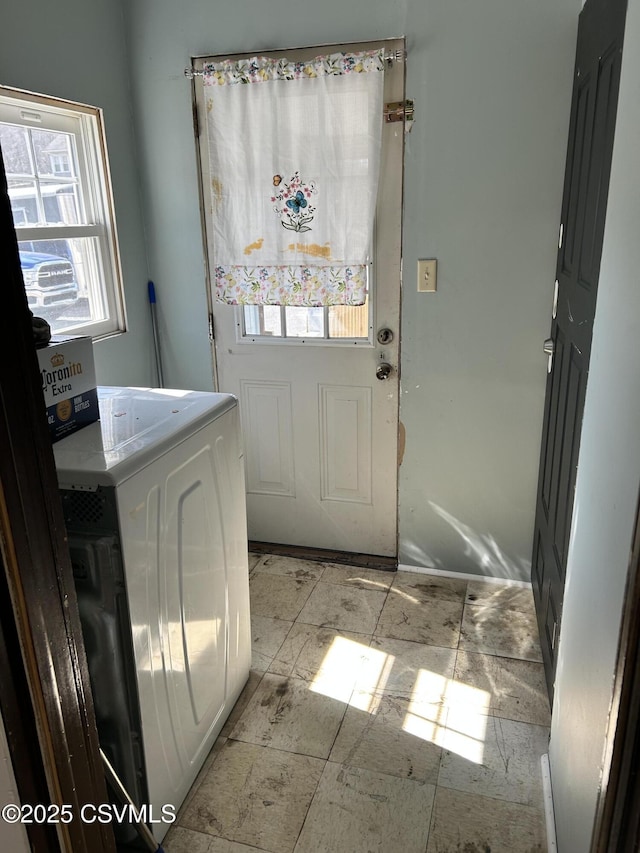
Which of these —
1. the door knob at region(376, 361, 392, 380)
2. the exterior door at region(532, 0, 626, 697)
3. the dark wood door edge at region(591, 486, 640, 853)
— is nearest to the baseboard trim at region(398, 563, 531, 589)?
the exterior door at region(532, 0, 626, 697)

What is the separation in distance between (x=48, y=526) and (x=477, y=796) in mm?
1443

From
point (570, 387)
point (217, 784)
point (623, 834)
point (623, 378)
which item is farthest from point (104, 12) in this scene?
point (623, 834)

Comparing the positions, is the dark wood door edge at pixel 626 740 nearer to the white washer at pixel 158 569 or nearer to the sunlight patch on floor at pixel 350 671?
the white washer at pixel 158 569

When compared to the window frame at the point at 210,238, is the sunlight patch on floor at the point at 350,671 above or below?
below

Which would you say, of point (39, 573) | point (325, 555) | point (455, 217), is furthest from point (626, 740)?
point (325, 555)

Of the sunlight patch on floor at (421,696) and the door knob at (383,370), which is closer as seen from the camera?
the sunlight patch on floor at (421,696)

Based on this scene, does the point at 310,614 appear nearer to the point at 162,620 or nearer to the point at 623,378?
the point at 162,620

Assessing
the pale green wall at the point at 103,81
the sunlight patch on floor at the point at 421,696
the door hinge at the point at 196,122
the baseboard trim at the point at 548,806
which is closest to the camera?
the baseboard trim at the point at 548,806

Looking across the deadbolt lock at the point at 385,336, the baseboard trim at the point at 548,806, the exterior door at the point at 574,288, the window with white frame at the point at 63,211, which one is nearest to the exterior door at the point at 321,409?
the deadbolt lock at the point at 385,336

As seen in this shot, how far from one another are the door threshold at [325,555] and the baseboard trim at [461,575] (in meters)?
0.06

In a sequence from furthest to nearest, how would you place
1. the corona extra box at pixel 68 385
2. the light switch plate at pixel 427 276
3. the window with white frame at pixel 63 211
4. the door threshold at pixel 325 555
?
1. the door threshold at pixel 325 555
2. the light switch plate at pixel 427 276
3. the window with white frame at pixel 63 211
4. the corona extra box at pixel 68 385

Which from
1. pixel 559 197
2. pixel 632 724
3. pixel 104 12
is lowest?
pixel 632 724

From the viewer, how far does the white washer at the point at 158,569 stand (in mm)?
1398

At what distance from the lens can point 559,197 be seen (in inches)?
91.5
